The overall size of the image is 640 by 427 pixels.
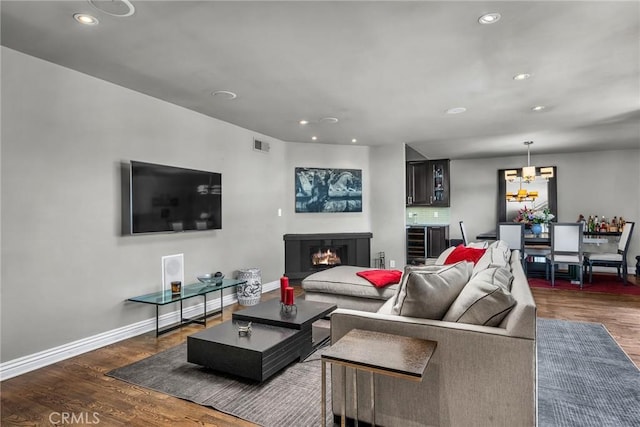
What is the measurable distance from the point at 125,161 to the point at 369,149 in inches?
169

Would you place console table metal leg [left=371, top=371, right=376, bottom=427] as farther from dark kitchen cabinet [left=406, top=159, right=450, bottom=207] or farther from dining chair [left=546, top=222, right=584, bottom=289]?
dark kitchen cabinet [left=406, top=159, right=450, bottom=207]

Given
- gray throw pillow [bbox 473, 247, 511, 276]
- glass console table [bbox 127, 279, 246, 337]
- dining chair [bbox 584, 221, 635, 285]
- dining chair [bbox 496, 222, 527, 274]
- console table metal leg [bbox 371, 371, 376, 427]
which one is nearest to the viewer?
console table metal leg [bbox 371, 371, 376, 427]

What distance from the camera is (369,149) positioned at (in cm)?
661

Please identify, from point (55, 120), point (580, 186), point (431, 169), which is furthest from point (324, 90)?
point (580, 186)

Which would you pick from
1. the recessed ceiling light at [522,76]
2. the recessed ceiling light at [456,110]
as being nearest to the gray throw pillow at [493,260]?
the recessed ceiling light at [522,76]

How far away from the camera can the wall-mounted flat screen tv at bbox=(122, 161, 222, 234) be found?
136 inches

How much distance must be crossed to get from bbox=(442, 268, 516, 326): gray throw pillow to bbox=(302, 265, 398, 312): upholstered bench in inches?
67.3

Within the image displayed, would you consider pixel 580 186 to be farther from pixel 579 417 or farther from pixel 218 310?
pixel 218 310

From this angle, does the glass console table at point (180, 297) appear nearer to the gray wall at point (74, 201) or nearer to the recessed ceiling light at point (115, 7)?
the gray wall at point (74, 201)

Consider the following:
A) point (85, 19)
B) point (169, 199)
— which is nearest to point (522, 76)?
point (85, 19)

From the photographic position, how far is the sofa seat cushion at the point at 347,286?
3641 mm

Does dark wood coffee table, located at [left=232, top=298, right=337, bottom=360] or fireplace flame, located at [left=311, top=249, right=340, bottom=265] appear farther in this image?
fireplace flame, located at [left=311, top=249, right=340, bottom=265]

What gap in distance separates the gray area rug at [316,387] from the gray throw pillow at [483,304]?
85 cm

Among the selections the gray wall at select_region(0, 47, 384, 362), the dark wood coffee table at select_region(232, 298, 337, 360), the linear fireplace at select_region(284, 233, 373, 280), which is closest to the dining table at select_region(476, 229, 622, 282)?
the linear fireplace at select_region(284, 233, 373, 280)
